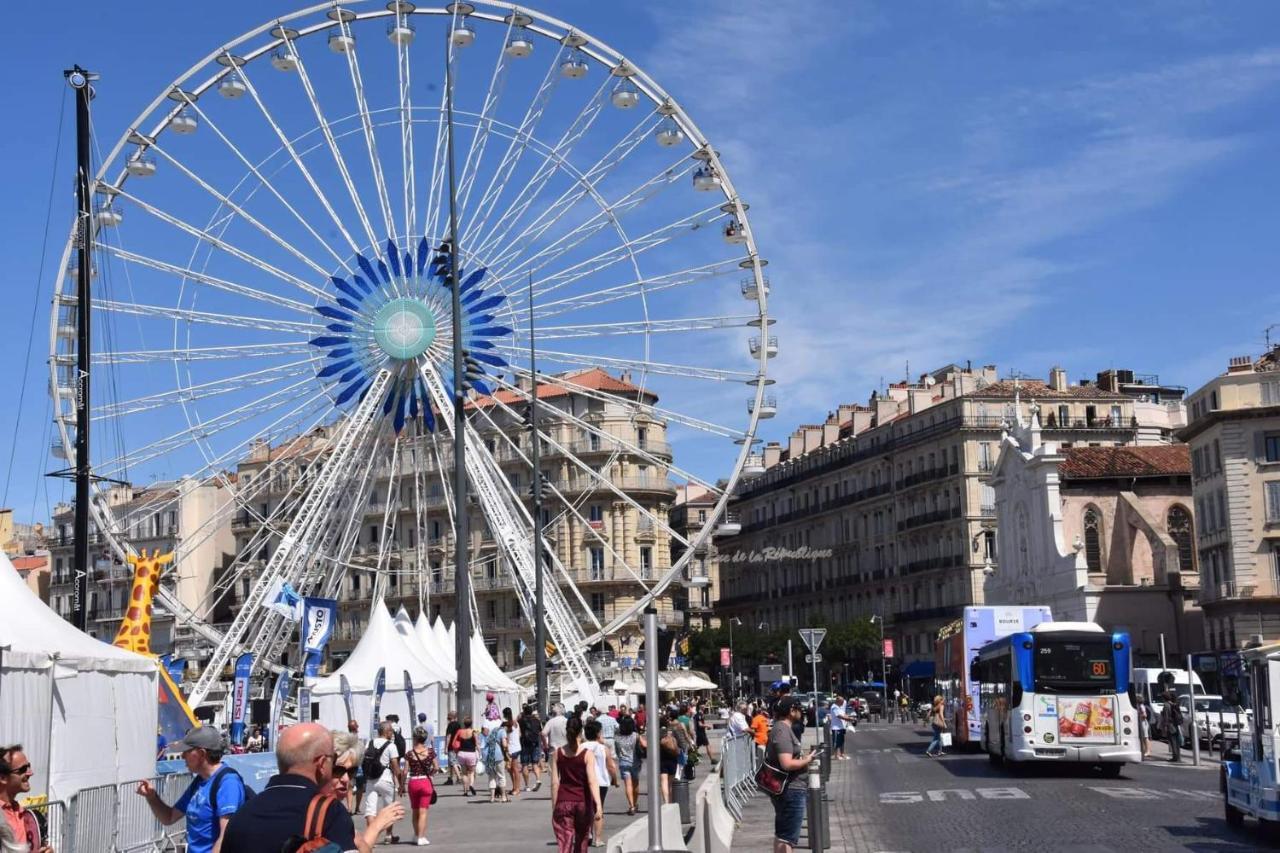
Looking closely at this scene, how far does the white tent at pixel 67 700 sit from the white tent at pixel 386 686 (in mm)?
19325

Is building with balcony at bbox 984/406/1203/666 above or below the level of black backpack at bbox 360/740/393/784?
above

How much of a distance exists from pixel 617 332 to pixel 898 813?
71.7 feet

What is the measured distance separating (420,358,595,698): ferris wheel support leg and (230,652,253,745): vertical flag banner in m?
10.2

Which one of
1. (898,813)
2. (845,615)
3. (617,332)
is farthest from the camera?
(845,615)

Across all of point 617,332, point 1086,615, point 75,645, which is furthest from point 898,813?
point 1086,615

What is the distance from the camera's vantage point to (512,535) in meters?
45.4

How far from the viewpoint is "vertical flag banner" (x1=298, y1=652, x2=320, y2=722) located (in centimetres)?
3372

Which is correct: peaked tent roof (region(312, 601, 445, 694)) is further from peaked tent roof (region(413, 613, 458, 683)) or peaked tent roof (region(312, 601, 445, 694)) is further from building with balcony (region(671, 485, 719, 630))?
building with balcony (region(671, 485, 719, 630))

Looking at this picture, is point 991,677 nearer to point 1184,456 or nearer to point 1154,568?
point 1154,568

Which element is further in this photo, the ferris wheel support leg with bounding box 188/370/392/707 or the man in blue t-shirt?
the ferris wheel support leg with bounding box 188/370/392/707

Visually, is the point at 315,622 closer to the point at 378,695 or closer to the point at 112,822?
the point at 378,695

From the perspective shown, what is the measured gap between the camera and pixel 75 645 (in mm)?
19203

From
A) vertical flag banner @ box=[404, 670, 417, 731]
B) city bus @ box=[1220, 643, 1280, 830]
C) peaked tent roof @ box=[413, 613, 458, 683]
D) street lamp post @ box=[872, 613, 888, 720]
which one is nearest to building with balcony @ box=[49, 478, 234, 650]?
street lamp post @ box=[872, 613, 888, 720]

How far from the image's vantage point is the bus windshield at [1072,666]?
109 ft
